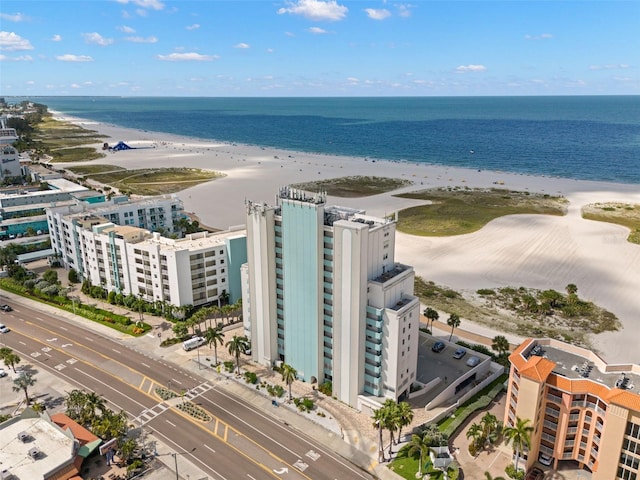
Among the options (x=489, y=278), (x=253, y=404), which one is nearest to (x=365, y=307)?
(x=253, y=404)

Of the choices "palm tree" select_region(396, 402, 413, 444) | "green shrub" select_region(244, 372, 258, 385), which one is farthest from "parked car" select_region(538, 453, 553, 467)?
"green shrub" select_region(244, 372, 258, 385)

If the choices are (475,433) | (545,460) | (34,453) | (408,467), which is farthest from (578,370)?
(34,453)

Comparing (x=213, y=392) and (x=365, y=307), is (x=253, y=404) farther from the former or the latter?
(x=365, y=307)

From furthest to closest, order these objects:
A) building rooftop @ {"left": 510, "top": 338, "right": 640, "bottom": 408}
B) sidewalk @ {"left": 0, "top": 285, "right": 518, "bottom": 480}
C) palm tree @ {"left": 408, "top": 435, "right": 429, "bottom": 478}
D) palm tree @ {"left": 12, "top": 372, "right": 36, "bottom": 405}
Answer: palm tree @ {"left": 12, "top": 372, "right": 36, "bottom": 405} → sidewalk @ {"left": 0, "top": 285, "right": 518, "bottom": 480} → palm tree @ {"left": 408, "top": 435, "right": 429, "bottom": 478} → building rooftop @ {"left": 510, "top": 338, "right": 640, "bottom": 408}

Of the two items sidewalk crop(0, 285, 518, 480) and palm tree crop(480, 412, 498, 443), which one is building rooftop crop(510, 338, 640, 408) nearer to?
palm tree crop(480, 412, 498, 443)

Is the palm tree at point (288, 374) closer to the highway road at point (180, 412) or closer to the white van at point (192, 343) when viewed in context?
the highway road at point (180, 412)

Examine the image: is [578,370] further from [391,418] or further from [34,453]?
[34,453]
